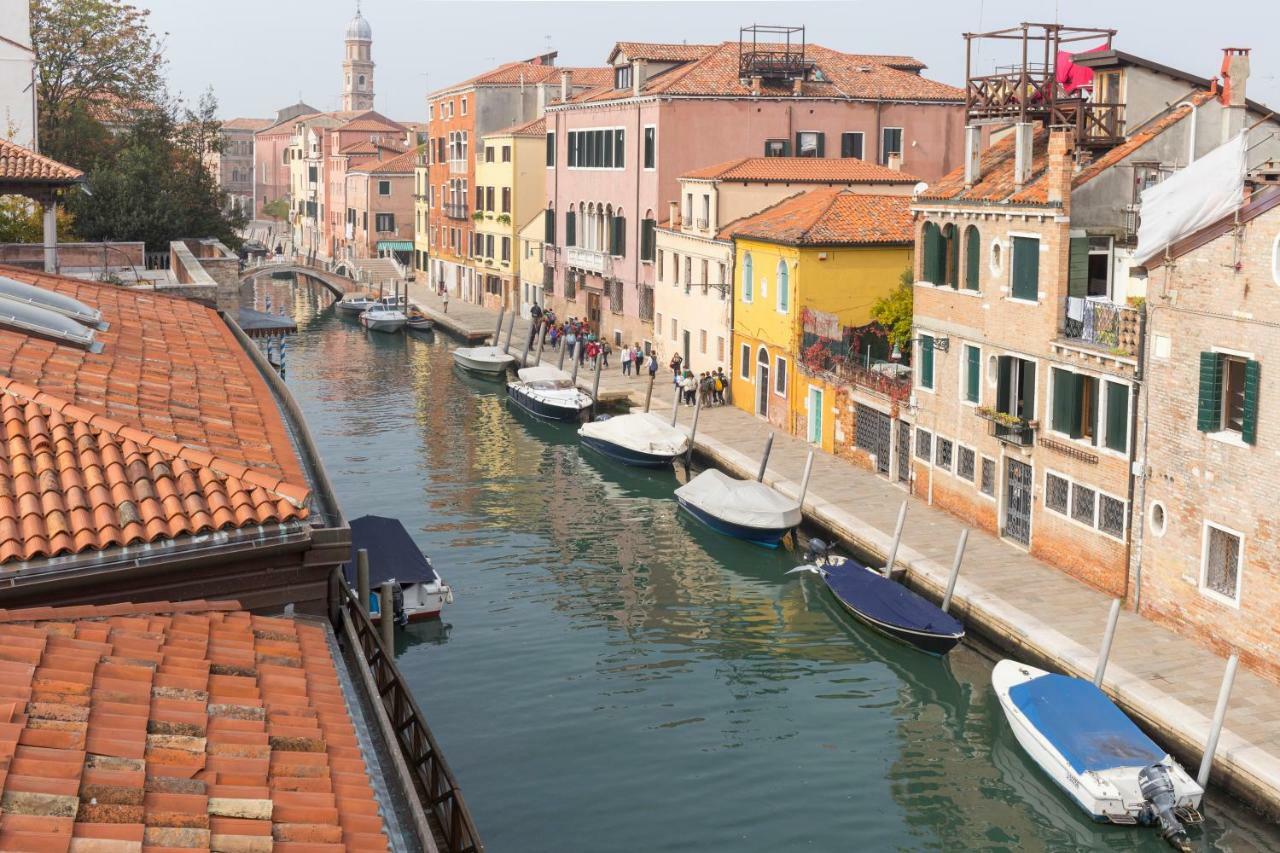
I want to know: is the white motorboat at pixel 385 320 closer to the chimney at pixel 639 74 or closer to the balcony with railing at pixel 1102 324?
the chimney at pixel 639 74

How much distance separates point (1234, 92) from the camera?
2289 centimetres

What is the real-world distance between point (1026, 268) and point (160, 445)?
17.1 meters

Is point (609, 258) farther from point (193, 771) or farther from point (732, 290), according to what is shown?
point (193, 771)

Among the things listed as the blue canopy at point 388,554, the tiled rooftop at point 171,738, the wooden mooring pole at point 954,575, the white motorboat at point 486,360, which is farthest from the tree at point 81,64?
the tiled rooftop at point 171,738

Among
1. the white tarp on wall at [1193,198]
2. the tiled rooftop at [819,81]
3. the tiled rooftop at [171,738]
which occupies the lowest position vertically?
the tiled rooftop at [171,738]

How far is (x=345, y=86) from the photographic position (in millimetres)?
149625

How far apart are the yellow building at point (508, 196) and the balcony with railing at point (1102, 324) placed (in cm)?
3957

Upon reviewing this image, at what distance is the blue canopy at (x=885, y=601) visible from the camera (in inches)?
782

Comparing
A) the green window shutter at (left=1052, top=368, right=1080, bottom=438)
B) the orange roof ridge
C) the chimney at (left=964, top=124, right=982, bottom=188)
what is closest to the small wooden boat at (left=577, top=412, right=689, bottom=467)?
the chimney at (left=964, top=124, right=982, bottom=188)

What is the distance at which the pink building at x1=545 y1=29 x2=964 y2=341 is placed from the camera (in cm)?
4438

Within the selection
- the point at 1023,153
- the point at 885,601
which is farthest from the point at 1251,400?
the point at 1023,153

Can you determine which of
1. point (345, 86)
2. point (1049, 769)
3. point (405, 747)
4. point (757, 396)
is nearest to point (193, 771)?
point (405, 747)

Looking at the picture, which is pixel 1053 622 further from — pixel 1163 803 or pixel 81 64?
pixel 81 64

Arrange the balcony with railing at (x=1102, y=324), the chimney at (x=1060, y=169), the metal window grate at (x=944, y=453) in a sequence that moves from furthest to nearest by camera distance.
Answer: the metal window grate at (x=944, y=453), the chimney at (x=1060, y=169), the balcony with railing at (x=1102, y=324)
